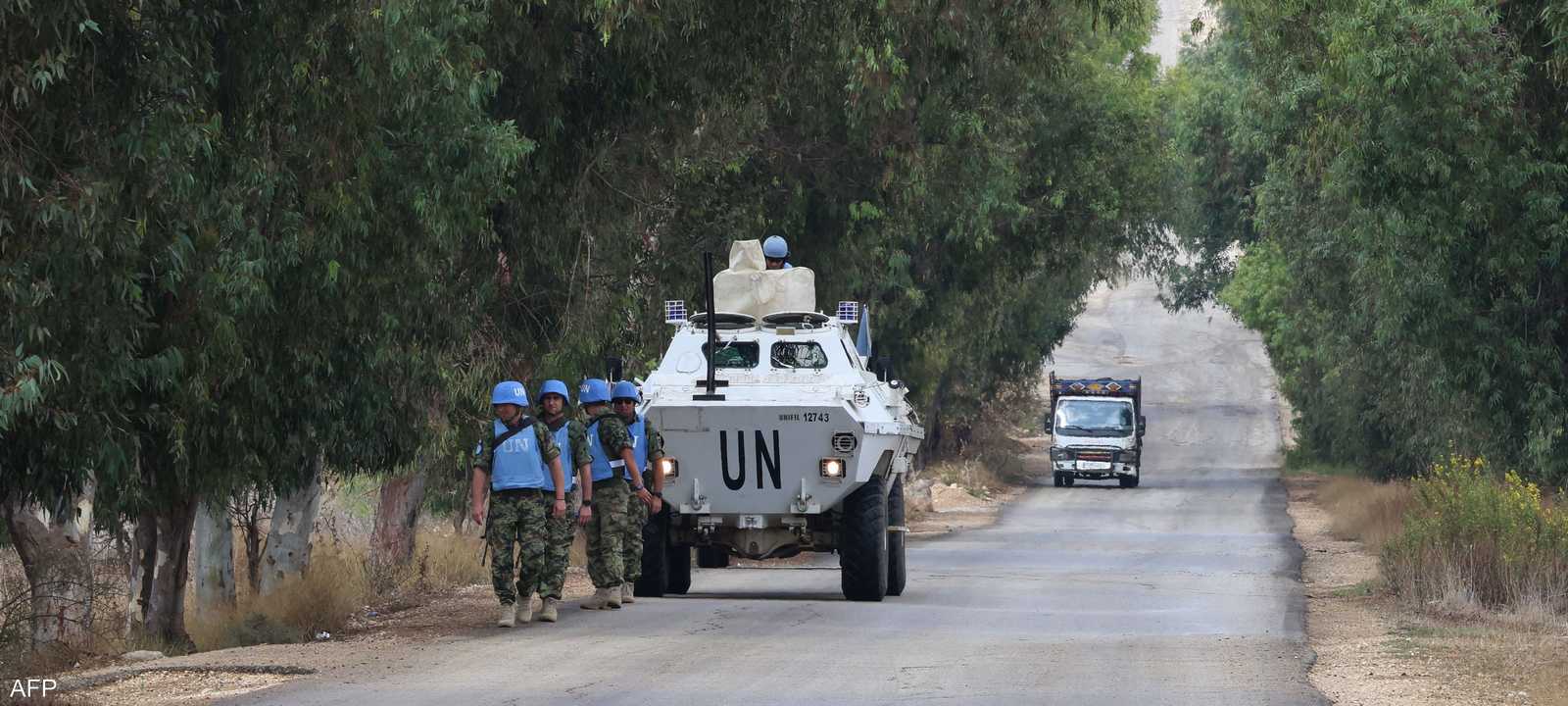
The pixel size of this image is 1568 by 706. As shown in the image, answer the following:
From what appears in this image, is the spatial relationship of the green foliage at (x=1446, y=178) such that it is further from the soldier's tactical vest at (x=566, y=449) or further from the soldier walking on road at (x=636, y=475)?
the soldier's tactical vest at (x=566, y=449)

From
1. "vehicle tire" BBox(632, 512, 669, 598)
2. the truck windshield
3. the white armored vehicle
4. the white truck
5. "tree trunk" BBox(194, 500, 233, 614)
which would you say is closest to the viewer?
the white armored vehicle

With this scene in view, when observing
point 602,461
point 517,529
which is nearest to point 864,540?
Result: point 602,461

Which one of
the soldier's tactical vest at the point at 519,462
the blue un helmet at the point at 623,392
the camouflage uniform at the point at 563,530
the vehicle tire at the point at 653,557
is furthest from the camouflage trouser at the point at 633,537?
the soldier's tactical vest at the point at 519,462

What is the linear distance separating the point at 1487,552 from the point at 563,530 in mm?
8454

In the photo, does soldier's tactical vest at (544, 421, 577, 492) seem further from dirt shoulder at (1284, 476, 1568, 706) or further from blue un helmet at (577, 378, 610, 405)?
dirt shoulder at (1284, 476, 1568, 706)

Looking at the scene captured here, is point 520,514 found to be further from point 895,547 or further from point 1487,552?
point 1487,552

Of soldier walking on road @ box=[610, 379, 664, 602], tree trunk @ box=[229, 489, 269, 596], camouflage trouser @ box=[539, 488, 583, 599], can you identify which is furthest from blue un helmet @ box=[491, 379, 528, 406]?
tree trunk @ box=[229, 489, 269, 596]

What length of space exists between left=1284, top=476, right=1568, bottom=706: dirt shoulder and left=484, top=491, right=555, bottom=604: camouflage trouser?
18.0ft

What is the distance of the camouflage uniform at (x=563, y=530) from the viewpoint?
48.8ft

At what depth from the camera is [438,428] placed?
1872 cm

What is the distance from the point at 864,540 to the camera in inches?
690

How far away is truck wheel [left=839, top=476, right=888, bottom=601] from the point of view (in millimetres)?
17531

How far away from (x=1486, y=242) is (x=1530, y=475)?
11.7 ft

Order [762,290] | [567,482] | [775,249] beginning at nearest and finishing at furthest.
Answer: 1. [567,482]
2. [762,290]
3. [775,249]
